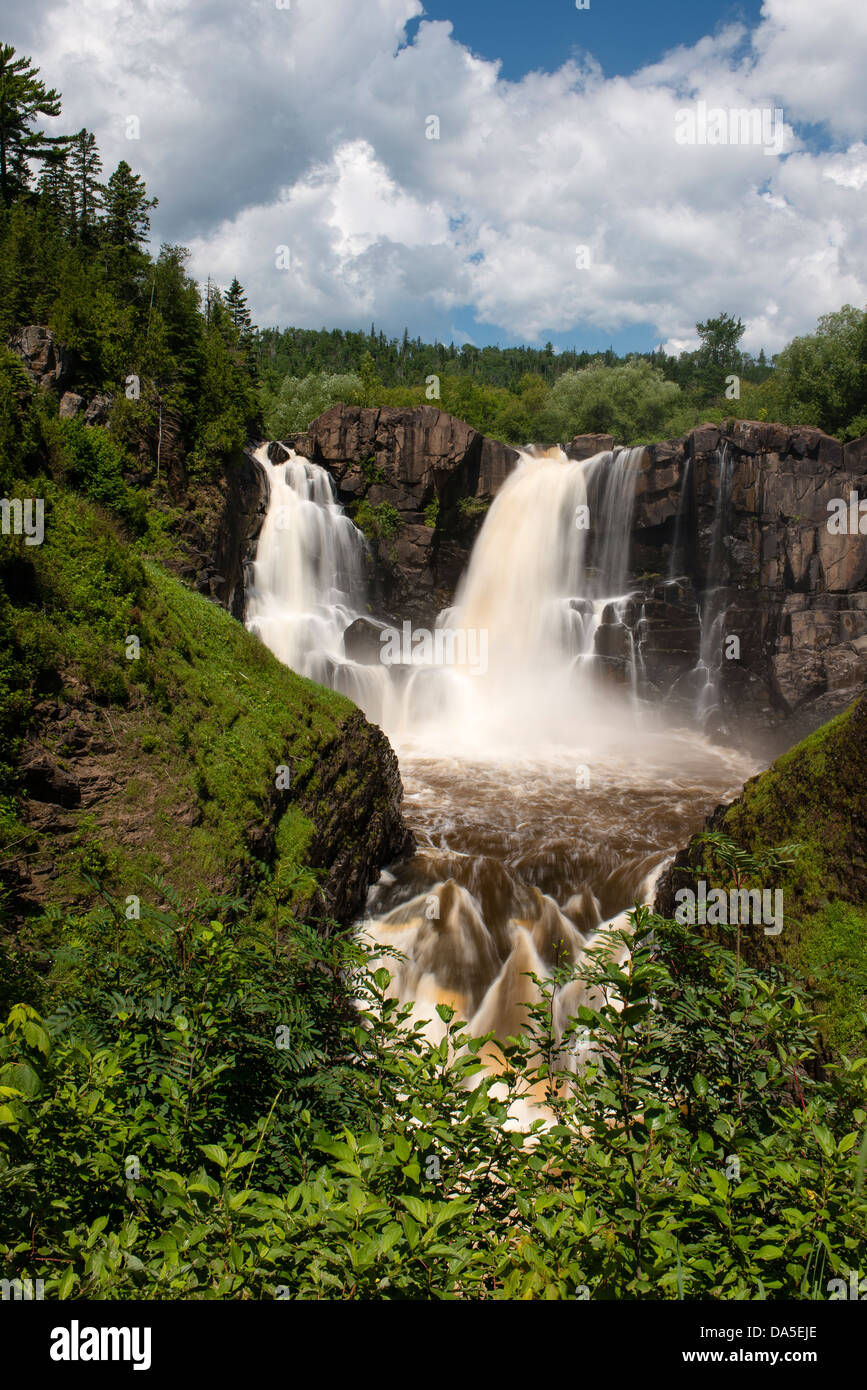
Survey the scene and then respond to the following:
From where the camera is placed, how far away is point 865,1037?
5.37 metres

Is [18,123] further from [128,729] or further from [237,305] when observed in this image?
[128,729]

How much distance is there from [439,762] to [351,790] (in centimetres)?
950

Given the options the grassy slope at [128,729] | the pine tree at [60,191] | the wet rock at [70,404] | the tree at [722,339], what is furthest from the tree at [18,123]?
the tree at [722,339]

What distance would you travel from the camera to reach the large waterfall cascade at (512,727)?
1170 centimetres

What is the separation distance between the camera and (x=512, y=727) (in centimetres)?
2598

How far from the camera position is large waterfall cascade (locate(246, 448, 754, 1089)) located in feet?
38.4

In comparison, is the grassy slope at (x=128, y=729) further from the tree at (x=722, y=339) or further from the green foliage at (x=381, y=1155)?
the tree at (x=722, y=339)

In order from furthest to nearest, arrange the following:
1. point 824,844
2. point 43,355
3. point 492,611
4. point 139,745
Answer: point 492,611 < point 43,355 < point 139,745 < point 824,844

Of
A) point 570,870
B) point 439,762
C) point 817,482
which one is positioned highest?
point 817,482

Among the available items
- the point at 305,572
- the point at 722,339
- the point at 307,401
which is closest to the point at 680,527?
the point at 305,572
